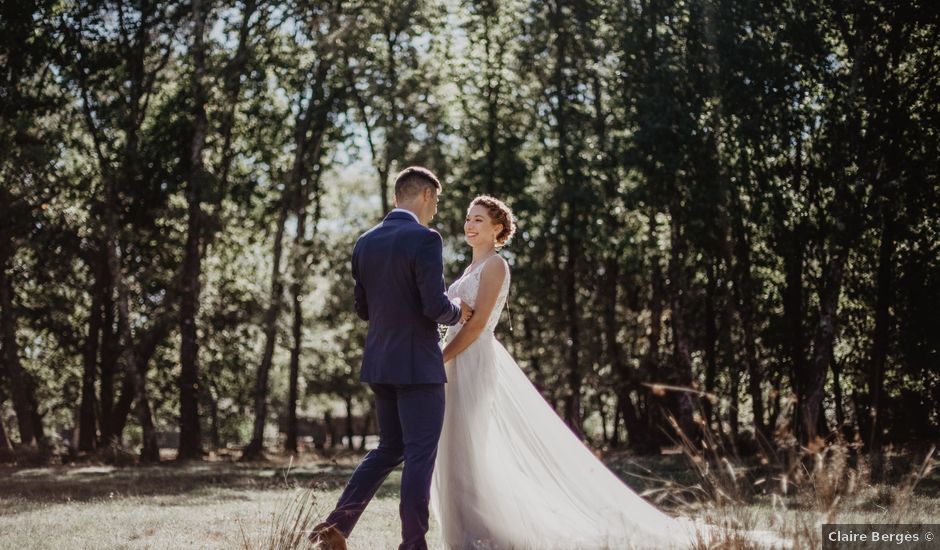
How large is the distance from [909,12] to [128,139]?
15777 mm

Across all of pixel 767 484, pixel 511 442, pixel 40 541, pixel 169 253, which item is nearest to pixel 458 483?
pixel 511 442

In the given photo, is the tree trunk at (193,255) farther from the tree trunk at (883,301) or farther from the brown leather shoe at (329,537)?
the brown leather shoe at (329,537)

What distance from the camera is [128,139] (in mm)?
19750

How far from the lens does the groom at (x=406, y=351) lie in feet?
17.5

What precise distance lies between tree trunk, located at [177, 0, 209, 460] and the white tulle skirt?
14662 millimetres

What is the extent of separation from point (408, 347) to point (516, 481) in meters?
1.41

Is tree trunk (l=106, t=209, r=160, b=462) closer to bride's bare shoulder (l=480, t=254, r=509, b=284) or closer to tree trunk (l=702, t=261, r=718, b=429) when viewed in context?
tree trunk (l=702, t=261, r=718, b=429)

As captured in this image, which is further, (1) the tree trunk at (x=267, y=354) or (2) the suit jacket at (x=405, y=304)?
(1) the tree trunk at (x=267, y=354)

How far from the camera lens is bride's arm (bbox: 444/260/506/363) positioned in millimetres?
6277

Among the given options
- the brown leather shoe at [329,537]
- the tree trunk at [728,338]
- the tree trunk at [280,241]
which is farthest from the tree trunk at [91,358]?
the brown leather shoe at [329,537]

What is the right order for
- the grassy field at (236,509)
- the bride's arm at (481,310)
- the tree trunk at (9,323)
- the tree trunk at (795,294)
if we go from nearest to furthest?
the grassy field at (236,509) < the bride's arm at (481,310) < the tree trunk at (795,294) < the tree trunk at (9,323)

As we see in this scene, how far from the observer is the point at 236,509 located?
350 inches

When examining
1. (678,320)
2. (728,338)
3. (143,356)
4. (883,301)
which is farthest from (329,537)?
(143,356)

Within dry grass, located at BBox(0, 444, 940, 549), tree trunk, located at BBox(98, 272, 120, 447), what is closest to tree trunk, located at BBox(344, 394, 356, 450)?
tree trunk, located at BBox(98, 272, 120, 447)
